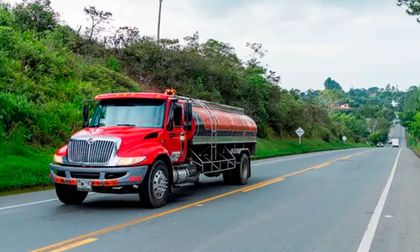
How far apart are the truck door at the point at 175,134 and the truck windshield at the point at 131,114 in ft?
0.92

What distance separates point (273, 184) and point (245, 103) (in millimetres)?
31723

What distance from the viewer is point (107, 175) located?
35.0ft

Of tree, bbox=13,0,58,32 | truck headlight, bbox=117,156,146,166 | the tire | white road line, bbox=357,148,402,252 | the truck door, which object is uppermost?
tree, bbox=13,0,58,32

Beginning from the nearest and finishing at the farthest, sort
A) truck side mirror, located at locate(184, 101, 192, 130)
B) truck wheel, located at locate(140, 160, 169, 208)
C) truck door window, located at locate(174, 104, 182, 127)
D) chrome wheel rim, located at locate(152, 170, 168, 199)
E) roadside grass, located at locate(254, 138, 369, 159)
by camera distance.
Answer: truck wheel, located at locate(140, 160, 169, 208) < chrome wheel rim, located at locate(152, 170, 168, 199) < truck door window, located at locate(174, 104, 182, 127) < truck side mirror, located at locate(184, 101, 192, 130) < roadside grass, located at locate(254, 138, 369, 159)

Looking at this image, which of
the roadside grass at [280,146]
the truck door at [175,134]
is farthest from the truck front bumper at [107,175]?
the roadside grass at [280,146]

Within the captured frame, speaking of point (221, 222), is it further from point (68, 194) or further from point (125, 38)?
point (125, 38)

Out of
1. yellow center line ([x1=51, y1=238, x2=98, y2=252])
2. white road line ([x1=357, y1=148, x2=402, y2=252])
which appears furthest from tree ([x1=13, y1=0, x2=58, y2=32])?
yellow center line ([x1=51, y1=238, x2=98, y2=252])

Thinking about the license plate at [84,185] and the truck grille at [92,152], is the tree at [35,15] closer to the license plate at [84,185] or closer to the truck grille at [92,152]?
the truck grille at [92,152]

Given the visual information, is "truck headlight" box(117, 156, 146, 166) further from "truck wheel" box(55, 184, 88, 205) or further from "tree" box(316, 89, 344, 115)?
"tree" box(316, 89, 344, 115)

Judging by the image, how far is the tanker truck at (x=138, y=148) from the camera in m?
10.7

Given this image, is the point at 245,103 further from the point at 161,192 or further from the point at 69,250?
the point at 69,250

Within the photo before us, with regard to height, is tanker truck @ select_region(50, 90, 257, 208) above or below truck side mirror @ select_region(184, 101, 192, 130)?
below

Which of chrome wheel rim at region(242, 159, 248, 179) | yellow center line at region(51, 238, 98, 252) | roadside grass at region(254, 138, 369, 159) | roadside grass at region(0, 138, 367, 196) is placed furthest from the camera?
roadside grass at region(254, 138, 369, 159)

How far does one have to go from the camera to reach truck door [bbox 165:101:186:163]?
12195mm
